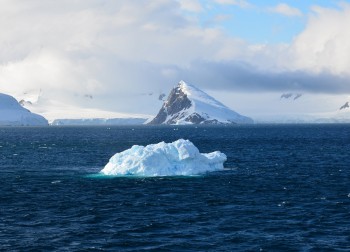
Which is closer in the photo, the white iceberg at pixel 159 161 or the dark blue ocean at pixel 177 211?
the dark blue ocean at pixel 177 211

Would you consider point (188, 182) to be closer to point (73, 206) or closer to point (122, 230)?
point (73, 206)

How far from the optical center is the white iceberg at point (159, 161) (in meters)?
84.0

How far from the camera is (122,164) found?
282ft

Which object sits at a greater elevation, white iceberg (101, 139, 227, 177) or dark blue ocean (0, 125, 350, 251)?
white iceberg (101, 139, 227, 177)

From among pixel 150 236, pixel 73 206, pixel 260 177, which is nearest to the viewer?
pixel 150 236

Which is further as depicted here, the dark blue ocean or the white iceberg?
the white iceberg

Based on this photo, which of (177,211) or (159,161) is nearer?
(177,211)

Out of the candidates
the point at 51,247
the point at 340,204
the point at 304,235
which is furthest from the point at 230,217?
the point at 51,247

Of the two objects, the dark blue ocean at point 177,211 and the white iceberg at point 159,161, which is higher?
the white iceberg at point 159,161

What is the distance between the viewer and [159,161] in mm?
84875

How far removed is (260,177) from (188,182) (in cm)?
1298

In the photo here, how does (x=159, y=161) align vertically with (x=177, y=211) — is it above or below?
above

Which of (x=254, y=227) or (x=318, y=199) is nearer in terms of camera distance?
A: (x=254, y=227)

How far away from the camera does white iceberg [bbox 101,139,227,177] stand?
84.0m
